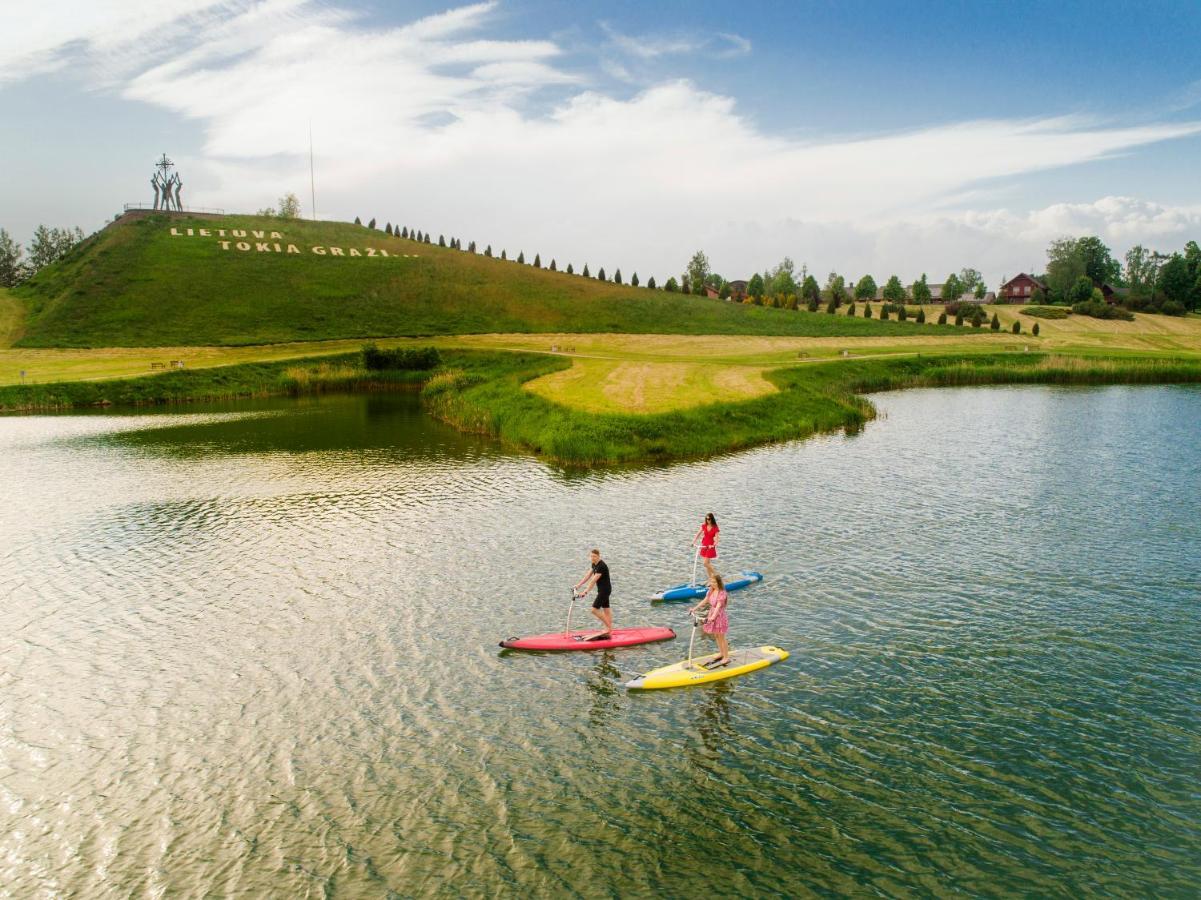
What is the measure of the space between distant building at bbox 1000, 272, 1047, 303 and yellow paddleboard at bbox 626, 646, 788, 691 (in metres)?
196

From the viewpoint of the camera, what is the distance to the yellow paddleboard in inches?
900

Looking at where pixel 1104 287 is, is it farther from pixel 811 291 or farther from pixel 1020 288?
pixel 811 291

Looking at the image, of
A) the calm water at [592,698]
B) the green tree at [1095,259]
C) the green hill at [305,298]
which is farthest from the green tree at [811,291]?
the calm water at [592,698]

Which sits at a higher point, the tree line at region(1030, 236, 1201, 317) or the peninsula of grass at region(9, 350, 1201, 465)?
the tree line at region(1030, 236, 1201, 317)

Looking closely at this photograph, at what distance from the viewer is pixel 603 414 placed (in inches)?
2259

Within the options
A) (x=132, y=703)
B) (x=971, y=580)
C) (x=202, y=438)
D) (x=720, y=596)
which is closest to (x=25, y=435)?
(x=202, y=438)

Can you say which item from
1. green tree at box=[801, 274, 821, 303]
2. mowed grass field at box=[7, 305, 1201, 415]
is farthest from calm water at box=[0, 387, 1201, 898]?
green tree at box=[801, 274, 821, 303]

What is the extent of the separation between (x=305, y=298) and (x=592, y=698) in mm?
123405

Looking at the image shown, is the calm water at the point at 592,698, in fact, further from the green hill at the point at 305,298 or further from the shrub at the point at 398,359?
the green hill at the point at 305,298

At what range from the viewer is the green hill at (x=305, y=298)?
119062 mm

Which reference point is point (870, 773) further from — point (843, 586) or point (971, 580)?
point (971, 580)

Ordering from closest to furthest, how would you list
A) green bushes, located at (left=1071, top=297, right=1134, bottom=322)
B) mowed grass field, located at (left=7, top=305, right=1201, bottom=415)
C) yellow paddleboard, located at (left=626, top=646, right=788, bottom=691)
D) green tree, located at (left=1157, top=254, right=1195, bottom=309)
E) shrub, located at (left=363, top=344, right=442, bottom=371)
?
yellow paddleboard, located at (left=626, top=646, right=788, bottom=691), mowed grass field, located at (left=7, top=305, right=1201, bottom=415), shrub, located at (left=363, top=344, right=442, bottom=371), green bushes, located at (left=1071, top=297, right=1134, bottom=322), green tree, located at (left=1157, top=254, right=1195, bottom=309)

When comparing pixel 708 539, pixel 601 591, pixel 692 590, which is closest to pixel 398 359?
pixel 708 539

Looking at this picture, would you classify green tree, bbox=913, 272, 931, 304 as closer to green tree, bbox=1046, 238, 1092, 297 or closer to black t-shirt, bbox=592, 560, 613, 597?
green tree, bbox=1046, 238, 1092, 297
